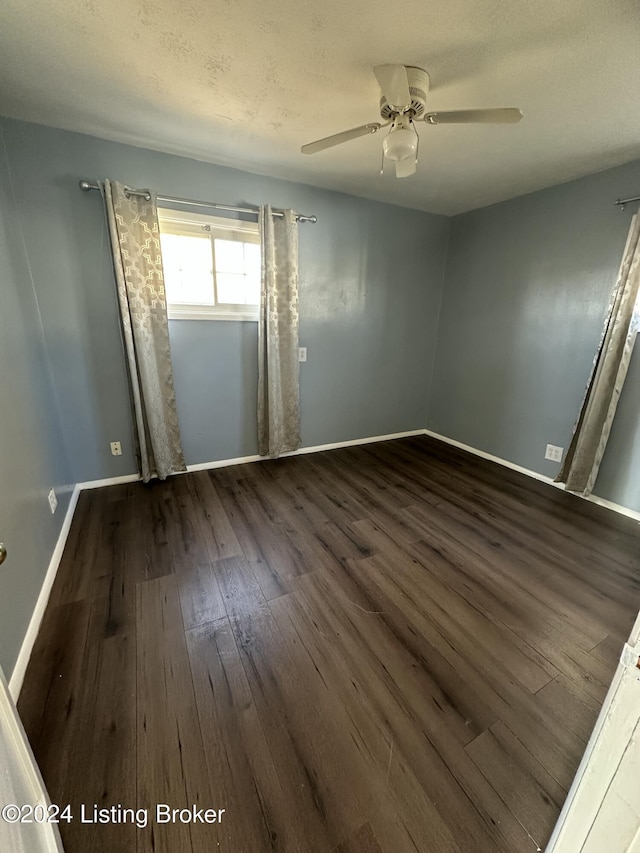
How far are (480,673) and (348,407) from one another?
2567 mm

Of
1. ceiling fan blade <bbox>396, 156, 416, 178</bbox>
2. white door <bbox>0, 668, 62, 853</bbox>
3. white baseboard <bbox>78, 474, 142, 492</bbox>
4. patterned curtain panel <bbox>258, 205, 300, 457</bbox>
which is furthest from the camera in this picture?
patterned curtain panel <bbox>258, 205, 300, 457</bbox>

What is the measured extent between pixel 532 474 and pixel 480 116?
2.71 m

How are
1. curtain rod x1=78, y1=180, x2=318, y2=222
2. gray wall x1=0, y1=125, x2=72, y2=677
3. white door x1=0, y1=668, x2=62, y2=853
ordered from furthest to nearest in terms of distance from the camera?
curtain rod x1=78, y1=180, x2=318, y2=222, gray wall x1=0, y1=125, x2=72, y2=677, white door x1=0, y1=668, x2=62, y2=853

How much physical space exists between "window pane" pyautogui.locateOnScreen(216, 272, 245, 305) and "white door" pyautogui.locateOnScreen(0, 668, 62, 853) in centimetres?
260

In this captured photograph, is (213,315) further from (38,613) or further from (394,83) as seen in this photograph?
(38,613)

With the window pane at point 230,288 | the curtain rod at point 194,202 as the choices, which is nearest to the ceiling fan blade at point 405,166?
the curtain rod at point 194,202

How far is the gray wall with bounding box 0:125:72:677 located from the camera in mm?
1306

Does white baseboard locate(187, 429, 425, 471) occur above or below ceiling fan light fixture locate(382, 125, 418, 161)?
below

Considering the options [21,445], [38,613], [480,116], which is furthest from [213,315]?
[38,613]

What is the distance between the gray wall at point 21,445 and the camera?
4.28 feet

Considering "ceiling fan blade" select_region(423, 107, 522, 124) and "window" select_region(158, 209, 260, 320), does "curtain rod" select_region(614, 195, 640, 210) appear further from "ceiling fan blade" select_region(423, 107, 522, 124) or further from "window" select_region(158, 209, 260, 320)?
"window" select_region(158, 209, 260, 320)

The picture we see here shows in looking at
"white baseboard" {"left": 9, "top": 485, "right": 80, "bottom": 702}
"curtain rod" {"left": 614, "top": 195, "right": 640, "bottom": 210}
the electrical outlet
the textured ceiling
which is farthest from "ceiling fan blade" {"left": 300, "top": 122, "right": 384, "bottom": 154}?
the electrical outlet

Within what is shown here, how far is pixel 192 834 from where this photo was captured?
2.89ft

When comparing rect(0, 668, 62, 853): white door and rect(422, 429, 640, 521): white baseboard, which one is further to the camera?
rect(422, 429, 640, 521): white baseboard
